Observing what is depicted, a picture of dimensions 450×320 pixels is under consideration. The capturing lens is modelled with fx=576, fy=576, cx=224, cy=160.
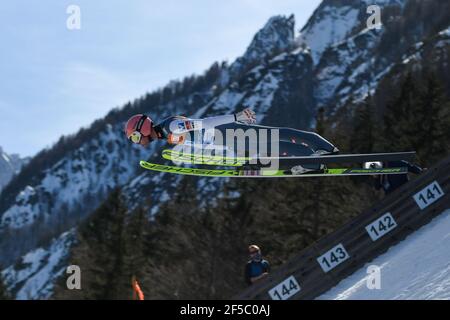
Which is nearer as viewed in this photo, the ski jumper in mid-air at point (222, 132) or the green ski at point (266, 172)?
the ski jumper in mid-air at point (222, 132)

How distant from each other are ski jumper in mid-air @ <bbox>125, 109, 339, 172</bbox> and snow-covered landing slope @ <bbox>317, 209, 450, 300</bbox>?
2.12 m

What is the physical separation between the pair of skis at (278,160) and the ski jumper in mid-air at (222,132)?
0.64 ft

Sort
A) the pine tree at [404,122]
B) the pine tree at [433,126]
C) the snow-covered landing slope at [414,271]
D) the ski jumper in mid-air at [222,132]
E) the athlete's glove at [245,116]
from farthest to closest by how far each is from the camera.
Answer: the pine tree at [404,122], the pine tree at [433,126], the ski jumper in mid-air at [222,132], the athlete's glove at [245,116], the snow-covered landing slope at [414,271]

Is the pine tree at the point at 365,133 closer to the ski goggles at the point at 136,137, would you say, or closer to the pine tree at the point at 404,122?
the pine tree at the point at 404,122

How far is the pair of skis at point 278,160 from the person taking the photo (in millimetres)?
9555

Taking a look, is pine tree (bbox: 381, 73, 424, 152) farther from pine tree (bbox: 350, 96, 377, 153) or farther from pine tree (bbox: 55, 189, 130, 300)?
pine tree (bbox: 55, 189, 130, 300)

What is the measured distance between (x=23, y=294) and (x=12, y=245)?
93324mm

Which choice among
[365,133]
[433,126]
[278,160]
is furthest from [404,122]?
[278,160]

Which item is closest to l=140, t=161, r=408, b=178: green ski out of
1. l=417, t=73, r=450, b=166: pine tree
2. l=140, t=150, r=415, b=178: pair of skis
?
l=140, t=150, r=415, b=178: pair of skis

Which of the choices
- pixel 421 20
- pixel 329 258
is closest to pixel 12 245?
pixel 421 20

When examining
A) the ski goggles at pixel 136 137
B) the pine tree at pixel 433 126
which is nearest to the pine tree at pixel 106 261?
the pine tree at pixel 433 126

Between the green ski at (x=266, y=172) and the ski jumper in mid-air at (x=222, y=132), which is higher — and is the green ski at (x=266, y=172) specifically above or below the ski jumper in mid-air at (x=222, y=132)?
below

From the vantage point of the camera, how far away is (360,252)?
36.5 feet
